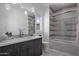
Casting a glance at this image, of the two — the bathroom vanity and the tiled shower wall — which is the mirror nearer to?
the bathroom vanity

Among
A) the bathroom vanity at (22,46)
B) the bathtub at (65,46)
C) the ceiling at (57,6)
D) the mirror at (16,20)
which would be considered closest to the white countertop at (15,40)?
the bathroom vanity at (22,46)

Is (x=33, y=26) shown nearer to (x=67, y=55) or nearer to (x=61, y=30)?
(x=61, y=30)

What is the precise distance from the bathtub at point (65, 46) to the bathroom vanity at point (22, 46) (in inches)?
11.0

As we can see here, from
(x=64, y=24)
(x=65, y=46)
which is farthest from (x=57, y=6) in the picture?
(x=65, y=46)

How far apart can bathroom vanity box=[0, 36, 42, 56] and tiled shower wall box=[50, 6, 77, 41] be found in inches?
13.3

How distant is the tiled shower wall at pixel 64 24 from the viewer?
194 centimetres

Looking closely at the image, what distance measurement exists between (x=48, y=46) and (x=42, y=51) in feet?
0.52

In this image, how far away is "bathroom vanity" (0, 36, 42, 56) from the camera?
1.82m

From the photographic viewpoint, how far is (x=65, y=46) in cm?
199

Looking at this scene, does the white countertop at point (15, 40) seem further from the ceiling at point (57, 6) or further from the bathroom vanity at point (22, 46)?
the ceiling at point (57, 6)

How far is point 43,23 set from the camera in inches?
79.2

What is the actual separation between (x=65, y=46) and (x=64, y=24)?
43cm

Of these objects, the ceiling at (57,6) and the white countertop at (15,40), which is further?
the ceiling at (57,6)

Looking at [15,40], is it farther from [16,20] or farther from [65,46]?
[65,46]
